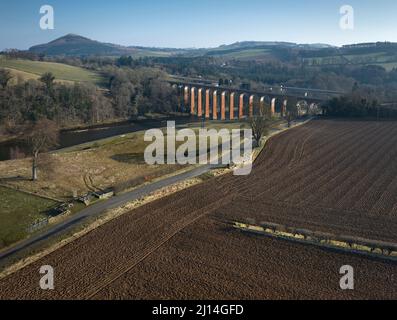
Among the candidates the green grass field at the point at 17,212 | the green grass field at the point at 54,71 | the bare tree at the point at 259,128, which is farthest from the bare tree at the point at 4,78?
the green grass field at the point at 17,212

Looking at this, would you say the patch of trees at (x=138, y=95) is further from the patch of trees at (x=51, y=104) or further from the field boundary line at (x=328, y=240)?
the field boundary line at (x=328, y=240)

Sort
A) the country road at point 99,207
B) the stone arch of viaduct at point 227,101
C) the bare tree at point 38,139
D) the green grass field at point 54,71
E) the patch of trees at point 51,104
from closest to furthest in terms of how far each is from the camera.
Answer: the country road at point 99,207
the bare tree at point 38,139
the patch of trees at point 51,104
the stone arch of viaduct at point 227,101
the green grass field at point 54,71

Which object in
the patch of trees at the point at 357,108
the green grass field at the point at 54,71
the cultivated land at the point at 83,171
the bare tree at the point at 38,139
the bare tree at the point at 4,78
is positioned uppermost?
the green grass field at the point at 54,71

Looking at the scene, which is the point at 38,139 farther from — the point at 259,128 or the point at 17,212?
the point at 259,128

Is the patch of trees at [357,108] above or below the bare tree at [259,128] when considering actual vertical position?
above

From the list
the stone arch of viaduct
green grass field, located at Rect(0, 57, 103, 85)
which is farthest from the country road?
green grass field, located at Rect(0, 57, 103, 85)

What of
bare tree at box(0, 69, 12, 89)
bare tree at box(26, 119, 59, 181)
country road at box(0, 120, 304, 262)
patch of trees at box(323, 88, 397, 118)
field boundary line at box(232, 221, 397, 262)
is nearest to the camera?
field boundary line at box(232, 221, 397, 262)

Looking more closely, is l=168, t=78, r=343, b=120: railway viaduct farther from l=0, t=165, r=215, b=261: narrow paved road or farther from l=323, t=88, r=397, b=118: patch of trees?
l=0, t=165, r=215, b=261: narrow paved road
